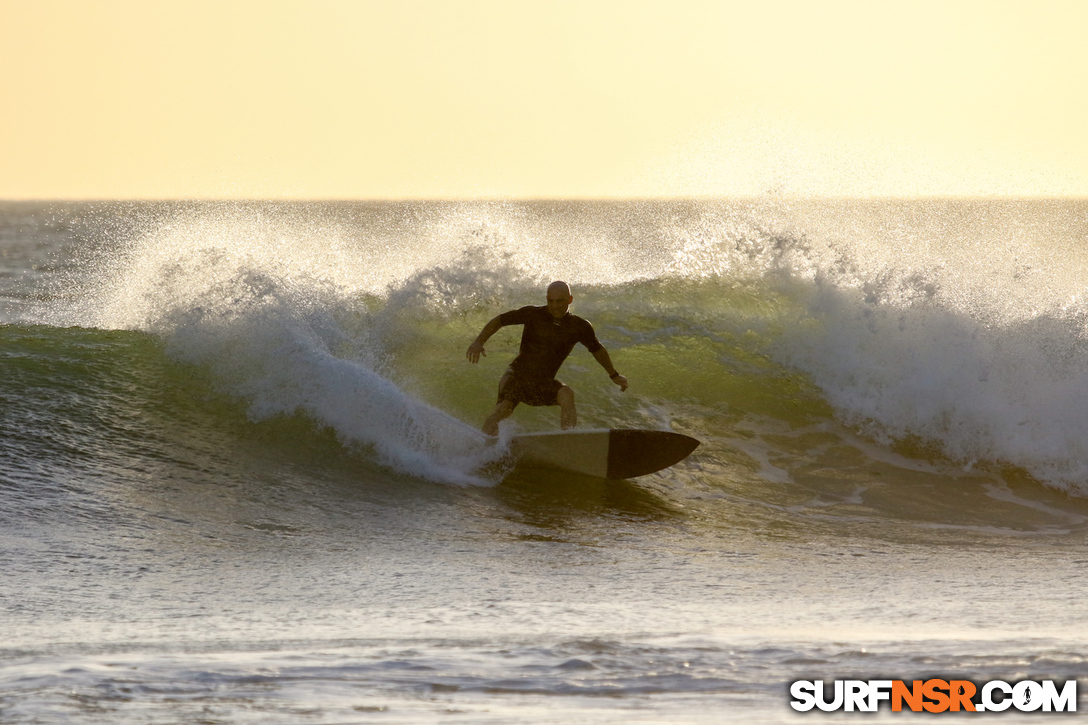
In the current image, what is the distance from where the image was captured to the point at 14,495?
746 centimetres

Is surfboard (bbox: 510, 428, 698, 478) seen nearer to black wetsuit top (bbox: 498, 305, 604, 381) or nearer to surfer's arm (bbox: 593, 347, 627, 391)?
surfer's arm (bbox: 593, 347, 627, 391)

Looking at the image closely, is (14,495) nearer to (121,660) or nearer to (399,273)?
(121,660)

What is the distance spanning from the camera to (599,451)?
8.53 m

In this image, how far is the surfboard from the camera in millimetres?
8516

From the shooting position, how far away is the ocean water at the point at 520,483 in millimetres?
4059

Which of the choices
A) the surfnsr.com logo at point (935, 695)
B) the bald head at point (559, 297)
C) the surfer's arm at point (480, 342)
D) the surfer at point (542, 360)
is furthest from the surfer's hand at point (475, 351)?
the surfnsr.com logo at point (935, 695)

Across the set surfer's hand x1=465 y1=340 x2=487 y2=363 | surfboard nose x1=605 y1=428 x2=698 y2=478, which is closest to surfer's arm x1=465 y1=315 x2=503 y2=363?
surfer's hand x1=465 y1=340 x2=487 y2=363

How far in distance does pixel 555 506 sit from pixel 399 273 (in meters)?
6.22

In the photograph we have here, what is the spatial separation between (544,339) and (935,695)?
18.0 ft

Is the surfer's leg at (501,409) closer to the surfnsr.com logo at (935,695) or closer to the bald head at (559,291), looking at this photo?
the bald head at (559,291)

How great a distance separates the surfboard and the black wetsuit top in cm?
55

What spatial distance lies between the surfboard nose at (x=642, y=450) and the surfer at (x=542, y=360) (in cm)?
46

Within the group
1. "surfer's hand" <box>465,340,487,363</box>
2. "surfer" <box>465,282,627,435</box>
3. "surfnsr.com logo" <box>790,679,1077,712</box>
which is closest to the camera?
"surfnsr.com logo" <box>790,679,1077,712</box>

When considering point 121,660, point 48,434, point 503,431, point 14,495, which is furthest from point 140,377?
point 121,660
